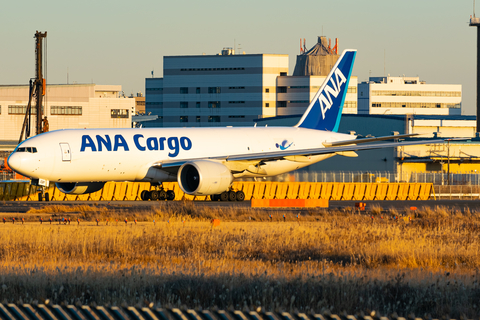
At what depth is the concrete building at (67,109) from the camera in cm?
9950

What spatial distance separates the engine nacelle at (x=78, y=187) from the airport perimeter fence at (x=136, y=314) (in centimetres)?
2827

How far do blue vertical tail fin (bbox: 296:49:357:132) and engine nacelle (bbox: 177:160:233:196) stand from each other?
10.2m

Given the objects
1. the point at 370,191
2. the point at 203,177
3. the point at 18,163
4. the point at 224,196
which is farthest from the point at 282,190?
the point at 18,163

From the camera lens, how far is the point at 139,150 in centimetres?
3503

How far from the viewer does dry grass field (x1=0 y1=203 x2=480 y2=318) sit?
10.1 m

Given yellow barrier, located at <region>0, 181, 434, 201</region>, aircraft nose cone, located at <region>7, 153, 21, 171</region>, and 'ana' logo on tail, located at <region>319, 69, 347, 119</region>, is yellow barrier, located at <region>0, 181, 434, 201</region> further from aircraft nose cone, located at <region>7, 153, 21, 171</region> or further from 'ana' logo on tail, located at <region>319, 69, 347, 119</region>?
aircraft nose cone, located at <region>7, 153, 21, 171</region>

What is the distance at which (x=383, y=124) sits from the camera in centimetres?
8169

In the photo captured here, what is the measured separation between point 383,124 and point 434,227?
61.0 m

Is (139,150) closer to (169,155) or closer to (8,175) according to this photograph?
(169,155)

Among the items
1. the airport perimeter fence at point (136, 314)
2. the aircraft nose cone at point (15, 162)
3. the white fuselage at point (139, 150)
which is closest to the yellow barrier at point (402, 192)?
the white fuselage at point (139, 150)

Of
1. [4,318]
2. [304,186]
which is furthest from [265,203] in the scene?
[4,318]

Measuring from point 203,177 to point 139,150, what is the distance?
3.97m

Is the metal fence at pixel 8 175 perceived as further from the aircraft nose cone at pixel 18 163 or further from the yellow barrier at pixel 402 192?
the yellow barrier at pixel 402 192

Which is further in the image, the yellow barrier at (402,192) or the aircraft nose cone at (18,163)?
the yellow barrier at (402,192)
